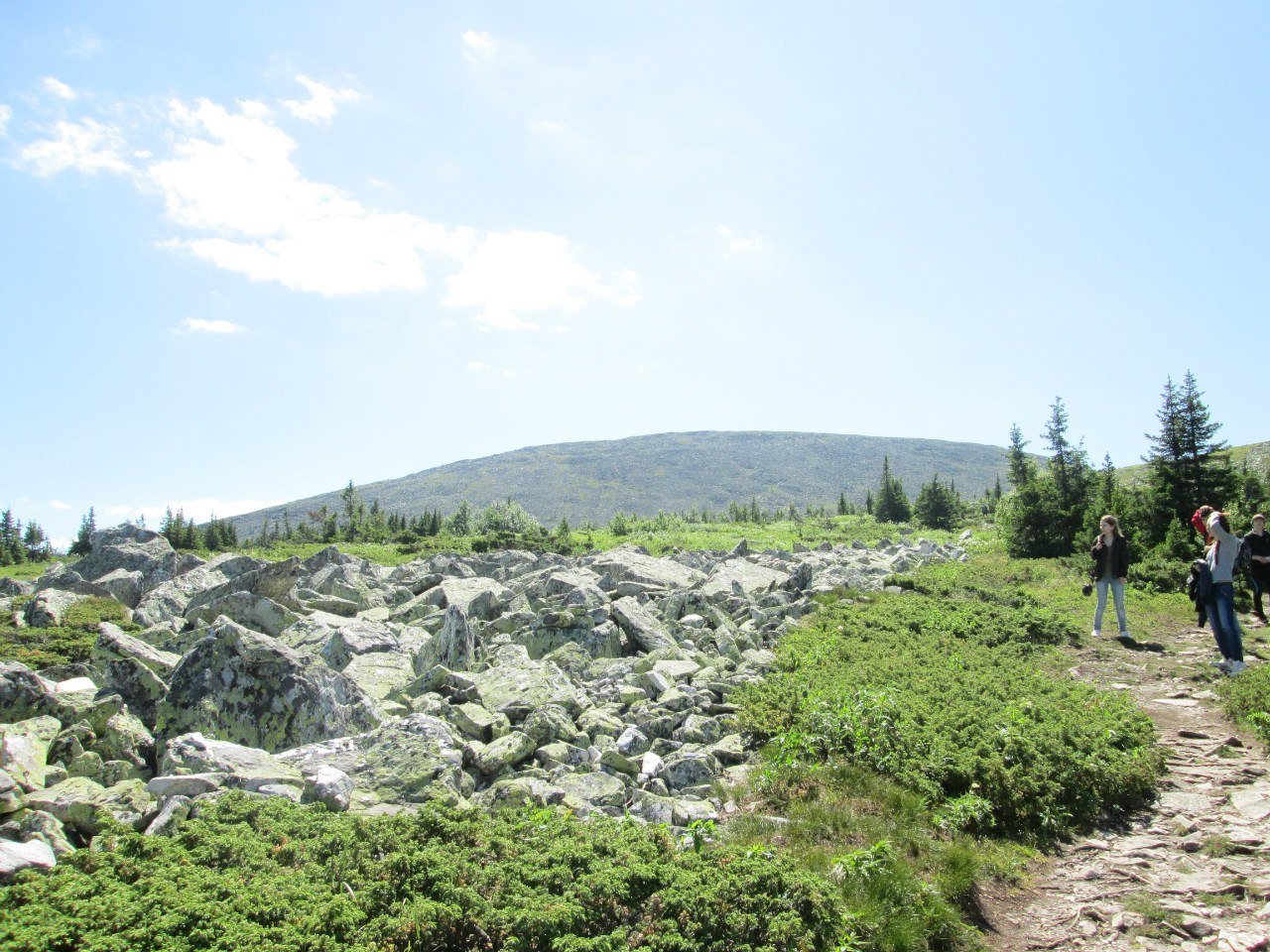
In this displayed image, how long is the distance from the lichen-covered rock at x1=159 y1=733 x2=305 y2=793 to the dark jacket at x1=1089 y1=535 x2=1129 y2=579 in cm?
1486

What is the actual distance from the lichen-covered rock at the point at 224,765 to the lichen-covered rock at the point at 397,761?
316 mm

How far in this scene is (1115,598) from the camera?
14156 millimetres

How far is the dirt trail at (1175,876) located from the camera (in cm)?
517

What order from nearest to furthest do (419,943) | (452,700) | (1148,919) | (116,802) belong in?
(419,943)
(1148,919)
(116,802)
(452,700)

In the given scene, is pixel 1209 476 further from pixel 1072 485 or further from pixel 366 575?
pixel 366 575

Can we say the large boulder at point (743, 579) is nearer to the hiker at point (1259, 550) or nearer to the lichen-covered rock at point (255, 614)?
the lichen-covered rock at point (255, 614)

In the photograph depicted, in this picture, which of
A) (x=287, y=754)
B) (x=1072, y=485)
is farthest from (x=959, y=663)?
(x=1072, y=485)

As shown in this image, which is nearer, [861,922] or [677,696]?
[861,922]

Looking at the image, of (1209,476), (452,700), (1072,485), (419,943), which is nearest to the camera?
(419,943)

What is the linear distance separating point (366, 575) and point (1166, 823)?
18.9 meters

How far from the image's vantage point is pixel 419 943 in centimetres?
425

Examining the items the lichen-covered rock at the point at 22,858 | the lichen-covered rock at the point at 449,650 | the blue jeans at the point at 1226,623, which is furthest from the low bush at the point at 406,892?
the blue jeans at the point at 1226,623

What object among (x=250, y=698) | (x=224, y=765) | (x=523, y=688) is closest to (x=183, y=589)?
(x=250, y=698)

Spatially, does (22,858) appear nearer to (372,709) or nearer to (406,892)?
(406,892)
